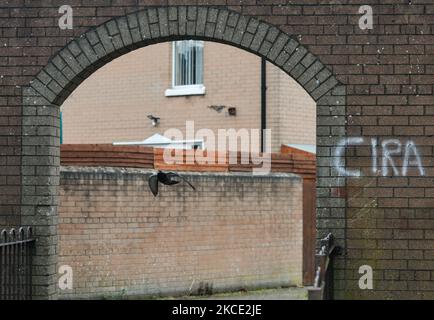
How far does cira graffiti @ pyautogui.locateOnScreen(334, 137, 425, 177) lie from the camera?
427 inches

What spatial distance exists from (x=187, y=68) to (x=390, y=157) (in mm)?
11796

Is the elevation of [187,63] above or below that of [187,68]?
above

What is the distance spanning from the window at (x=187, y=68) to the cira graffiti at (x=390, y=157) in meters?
11.2

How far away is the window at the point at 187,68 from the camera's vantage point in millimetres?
22062

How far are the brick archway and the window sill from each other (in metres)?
10.5

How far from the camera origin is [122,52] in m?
11.4

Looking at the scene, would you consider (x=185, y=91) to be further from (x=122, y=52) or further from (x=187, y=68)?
(x=122, y=52)

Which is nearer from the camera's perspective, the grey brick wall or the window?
the grey brick wall

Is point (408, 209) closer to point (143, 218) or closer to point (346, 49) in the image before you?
point (346, 49)

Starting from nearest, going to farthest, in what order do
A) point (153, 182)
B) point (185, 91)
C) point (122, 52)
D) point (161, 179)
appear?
1. point (122, 52)
2. point (153, 182)
3. point (161, 179)
4. point (185, 91)

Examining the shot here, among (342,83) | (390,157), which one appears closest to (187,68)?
(342,83)

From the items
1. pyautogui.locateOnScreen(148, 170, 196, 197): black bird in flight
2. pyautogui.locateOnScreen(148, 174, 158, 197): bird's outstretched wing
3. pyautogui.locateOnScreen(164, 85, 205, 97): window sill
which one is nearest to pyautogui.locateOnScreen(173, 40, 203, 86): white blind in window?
pyautogui.locateOnScreen(164, 85, 205, 97): window sill

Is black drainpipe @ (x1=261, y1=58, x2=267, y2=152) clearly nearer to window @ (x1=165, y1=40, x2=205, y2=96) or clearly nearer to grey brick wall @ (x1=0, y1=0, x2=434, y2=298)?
window @ (x1=165, y1=40, x2=205, y2=96)
